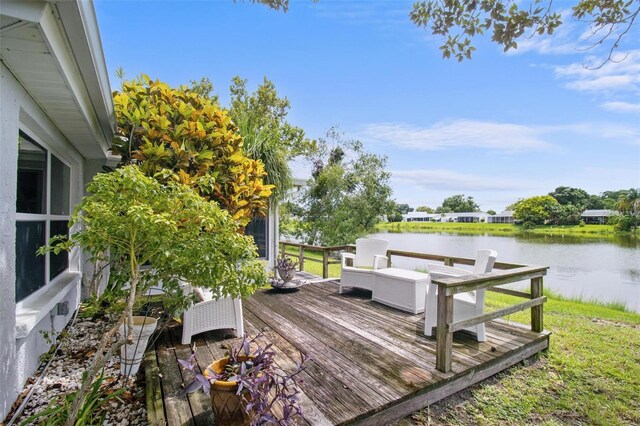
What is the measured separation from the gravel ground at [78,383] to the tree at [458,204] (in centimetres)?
6362

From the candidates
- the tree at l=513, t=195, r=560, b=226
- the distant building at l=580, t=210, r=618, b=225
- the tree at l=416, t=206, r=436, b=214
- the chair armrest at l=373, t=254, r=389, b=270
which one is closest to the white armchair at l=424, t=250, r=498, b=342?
the chair armrest at l=373, t=254, r=389, b=270

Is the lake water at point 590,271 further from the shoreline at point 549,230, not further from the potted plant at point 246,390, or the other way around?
the shoreline at point 549,230

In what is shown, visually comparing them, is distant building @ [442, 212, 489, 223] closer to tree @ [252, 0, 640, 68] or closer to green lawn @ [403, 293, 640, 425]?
green lawn @ [403, 293, 640, 425]

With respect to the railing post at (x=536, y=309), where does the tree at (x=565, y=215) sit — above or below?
above

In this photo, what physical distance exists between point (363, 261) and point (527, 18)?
4089 mm

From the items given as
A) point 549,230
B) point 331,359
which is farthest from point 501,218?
point 331,359

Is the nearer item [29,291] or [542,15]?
[29,291]

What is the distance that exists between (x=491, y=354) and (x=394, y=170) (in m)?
13.8

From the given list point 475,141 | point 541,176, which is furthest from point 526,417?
point 541,176

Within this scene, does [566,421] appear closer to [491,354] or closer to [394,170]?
[491,354]

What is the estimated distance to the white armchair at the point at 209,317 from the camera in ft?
10.5

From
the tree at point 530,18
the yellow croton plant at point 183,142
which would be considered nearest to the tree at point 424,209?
the tree at point 530,18

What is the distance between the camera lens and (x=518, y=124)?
17.1m

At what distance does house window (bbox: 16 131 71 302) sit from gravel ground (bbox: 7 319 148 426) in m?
0.68
